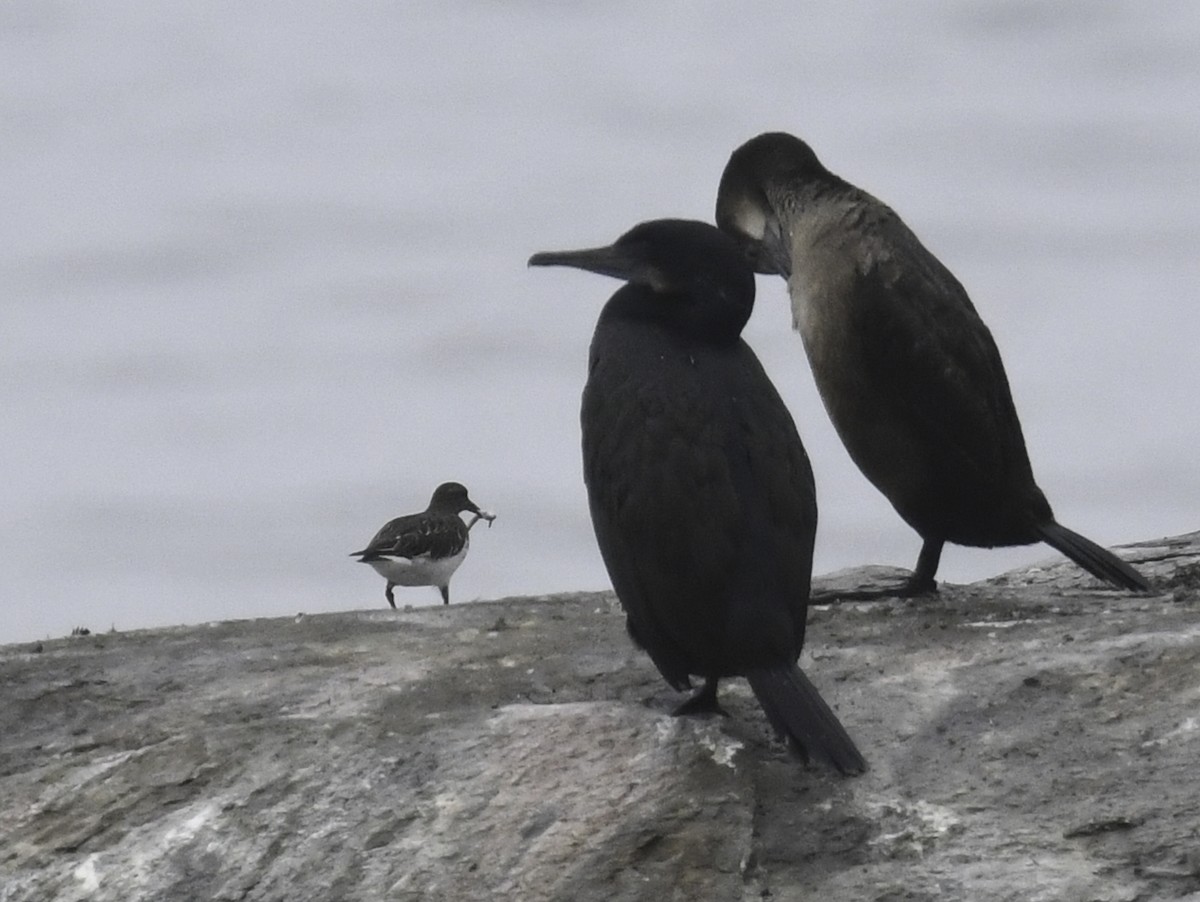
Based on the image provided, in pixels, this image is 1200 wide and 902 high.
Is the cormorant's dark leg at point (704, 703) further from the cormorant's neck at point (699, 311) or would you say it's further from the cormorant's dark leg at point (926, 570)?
the cormorant's dark leg at point (926, 570)

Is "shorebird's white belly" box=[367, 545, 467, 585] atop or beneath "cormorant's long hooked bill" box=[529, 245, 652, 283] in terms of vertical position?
beneath

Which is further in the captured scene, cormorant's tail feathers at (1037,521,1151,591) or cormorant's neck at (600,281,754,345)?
cormorant's tail feathers at (1037,521,1151,591)

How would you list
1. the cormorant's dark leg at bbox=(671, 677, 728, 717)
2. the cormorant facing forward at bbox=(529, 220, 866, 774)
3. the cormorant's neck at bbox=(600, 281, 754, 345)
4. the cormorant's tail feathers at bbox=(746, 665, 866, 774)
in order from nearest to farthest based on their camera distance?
the cormorant's tail feathers at bbox=(746, 665, 866, 774) < the cormorant facing forward at bbox=(529, 220, 866, 774) < the cormorant's dark leg at bbox=(671, 677, 728, 717) < the cormorant's neck at bbox=(600, 281, 754, 345)

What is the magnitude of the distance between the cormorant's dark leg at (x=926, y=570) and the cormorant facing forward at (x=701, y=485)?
184 centimetres

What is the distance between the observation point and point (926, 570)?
22.8 feet

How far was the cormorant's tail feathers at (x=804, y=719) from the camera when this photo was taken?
4625mm

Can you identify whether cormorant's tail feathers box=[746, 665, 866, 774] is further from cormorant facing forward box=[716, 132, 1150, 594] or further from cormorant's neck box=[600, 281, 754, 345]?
cormorant facing forward box=[716, 132, 1150, 594]

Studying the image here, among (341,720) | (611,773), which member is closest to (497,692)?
(341,720)

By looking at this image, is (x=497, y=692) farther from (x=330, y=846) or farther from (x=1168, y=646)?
(x=1168, y=646)

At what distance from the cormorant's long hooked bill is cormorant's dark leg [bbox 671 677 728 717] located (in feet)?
3.37

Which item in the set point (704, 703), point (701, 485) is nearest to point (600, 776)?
point (704, 703)

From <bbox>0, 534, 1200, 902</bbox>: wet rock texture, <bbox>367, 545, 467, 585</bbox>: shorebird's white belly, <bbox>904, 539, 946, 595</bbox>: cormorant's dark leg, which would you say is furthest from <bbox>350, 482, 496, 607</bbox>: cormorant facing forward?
<bbox>0, 534, 1200, 902</bbox>: wet rock texture

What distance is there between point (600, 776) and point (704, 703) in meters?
0.41

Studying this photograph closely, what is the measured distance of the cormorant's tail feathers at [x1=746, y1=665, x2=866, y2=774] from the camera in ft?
15.2
